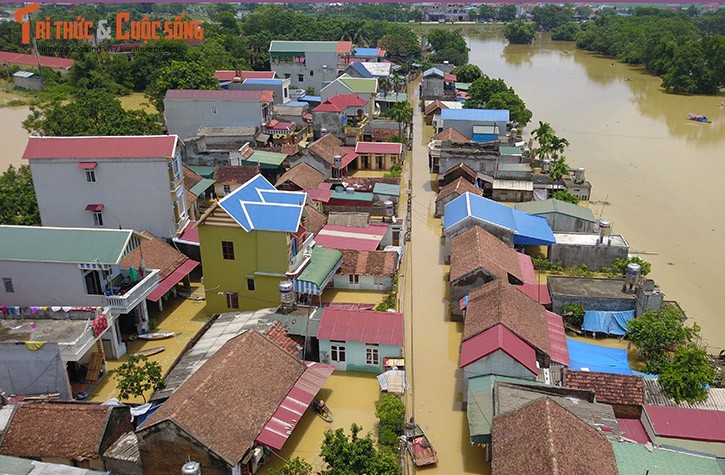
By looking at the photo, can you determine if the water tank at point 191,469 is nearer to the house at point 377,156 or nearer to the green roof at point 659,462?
the green roof at point 659,462

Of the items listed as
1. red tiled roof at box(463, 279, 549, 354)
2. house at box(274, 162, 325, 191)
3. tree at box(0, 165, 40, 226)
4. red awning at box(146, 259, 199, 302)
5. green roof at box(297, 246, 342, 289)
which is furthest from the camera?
house at box(274, 162, 325, 191)

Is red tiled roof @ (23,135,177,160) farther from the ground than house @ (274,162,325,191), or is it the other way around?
red tiled roof @ (23,135,177,160)

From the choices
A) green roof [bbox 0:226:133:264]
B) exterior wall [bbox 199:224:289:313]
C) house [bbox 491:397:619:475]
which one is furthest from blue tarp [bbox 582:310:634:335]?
green roof [bbox 0:226:133:264]

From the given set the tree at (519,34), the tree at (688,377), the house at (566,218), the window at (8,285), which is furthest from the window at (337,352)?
the tree at (519,34)

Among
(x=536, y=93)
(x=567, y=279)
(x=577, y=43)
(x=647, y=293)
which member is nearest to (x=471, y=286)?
(x=567, y=279)

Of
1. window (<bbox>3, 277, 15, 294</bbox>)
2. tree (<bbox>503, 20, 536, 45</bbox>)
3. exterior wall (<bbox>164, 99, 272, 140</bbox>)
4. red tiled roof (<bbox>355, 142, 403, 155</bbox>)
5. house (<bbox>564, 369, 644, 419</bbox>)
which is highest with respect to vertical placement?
tree (<bbox>503, 20, 536, 45</bbox>)

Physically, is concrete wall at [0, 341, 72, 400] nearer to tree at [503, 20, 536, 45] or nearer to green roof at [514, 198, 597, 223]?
green roof at [514, 198, 597, 223]

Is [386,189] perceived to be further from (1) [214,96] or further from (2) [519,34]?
(2) [519,34]
